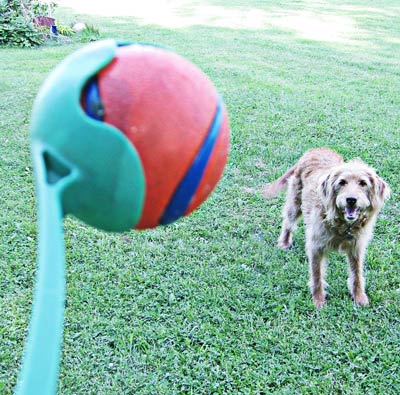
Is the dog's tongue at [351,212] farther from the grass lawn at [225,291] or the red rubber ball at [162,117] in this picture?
the red rubber ball at [162,117]

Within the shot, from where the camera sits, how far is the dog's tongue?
3.47 m

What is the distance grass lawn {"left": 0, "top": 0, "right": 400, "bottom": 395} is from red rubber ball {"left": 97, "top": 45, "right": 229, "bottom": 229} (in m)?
1.71

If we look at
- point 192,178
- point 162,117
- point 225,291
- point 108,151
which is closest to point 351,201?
point 225,291

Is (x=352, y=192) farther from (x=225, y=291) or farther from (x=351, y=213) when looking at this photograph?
(x=225, y=291)

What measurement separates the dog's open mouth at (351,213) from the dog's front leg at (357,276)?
1.13ft

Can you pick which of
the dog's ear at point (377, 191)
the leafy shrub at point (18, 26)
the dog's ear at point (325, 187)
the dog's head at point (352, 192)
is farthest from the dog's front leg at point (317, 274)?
the leafy shrub at point (18, 26)

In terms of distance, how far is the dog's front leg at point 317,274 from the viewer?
3766 mm

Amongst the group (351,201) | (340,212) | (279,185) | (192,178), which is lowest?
(279,185)

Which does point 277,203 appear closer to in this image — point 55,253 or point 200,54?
point 55,253

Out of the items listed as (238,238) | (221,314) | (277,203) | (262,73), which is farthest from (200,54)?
(221,314)

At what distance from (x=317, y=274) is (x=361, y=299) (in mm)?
382

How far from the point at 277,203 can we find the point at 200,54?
7360 millimetres

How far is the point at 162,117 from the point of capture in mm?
1616

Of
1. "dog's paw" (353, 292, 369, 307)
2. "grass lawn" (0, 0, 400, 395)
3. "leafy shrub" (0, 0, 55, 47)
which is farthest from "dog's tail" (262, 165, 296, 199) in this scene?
"leafy shrub" (0, 0, 55, 47)
